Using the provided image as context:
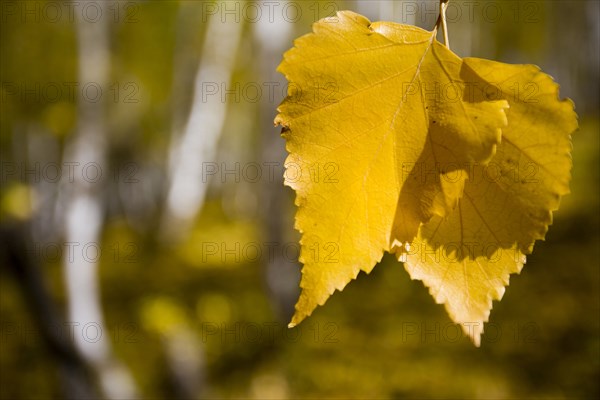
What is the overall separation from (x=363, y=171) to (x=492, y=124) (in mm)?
86

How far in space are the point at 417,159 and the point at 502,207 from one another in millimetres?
63

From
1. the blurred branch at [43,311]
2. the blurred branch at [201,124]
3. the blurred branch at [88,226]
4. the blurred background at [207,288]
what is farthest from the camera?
the blurred branch at [201,124]

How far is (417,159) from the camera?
34cm

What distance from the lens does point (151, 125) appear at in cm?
1363

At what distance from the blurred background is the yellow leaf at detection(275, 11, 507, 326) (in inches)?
24.9

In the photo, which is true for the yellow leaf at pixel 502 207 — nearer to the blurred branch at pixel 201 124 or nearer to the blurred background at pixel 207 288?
the blurred background at pixel 207 288

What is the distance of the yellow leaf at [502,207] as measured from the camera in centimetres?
31

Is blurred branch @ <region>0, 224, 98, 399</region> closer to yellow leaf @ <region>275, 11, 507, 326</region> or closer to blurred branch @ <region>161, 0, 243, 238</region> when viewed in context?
yellow leaf @ <region>275, 11, 507, 326</region>

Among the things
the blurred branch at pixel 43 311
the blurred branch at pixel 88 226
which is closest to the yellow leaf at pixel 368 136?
the blurred branch at pixel 43 311

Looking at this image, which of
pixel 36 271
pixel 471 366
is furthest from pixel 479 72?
pixel 471 366

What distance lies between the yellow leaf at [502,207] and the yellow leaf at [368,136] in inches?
0.7

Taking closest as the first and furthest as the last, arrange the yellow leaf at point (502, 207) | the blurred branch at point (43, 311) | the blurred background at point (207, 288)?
the yellow leaf at point (502, 207), the blurred branch at point (43, 311), the blurred background at point (207, 288)

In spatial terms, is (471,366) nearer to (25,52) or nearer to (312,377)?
(312,377)

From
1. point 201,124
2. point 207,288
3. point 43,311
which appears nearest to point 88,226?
point 43,311
